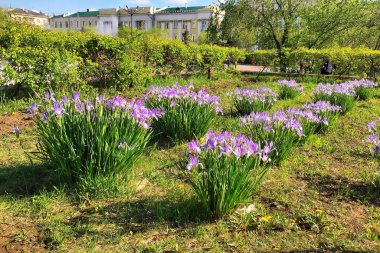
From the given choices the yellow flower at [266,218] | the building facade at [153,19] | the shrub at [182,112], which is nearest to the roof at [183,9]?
the building facade at [153,19]

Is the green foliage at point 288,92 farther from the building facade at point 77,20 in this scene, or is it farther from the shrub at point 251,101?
the building facade at point 77,20

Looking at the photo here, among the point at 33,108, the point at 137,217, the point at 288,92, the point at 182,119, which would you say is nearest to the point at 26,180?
the point at 33,108

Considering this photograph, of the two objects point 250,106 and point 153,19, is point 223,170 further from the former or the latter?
point 153,19

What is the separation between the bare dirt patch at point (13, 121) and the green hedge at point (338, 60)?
10724mm

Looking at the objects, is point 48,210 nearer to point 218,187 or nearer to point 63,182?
point 63,182

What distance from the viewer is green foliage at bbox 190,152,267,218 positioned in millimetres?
2416

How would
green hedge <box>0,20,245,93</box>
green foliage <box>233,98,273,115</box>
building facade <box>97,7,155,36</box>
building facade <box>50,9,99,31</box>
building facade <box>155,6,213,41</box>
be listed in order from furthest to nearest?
building facade <box>50,9,99,31</box>, building facade <box>97,7,155,36</box>, building facade <box>155,6,213,41</box>, green hedge <box>0,20,245,93</box>, green foliage <box>233,98,273,115</box>

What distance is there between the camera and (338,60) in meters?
12.5

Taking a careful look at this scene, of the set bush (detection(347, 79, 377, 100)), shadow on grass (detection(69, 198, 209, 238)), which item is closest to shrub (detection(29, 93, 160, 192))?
shadow on grass (detection(69, 198, 209, 238))

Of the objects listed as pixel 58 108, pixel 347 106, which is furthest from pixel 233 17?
pixel 58 108

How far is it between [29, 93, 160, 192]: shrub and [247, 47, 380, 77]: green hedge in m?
11.2

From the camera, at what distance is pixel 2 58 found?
6.33 meters

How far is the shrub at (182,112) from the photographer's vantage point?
417 cm

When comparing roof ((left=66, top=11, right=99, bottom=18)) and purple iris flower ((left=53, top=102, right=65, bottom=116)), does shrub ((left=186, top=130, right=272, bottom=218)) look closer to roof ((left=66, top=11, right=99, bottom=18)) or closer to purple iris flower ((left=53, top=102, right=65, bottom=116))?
purple iris flower ((left=53, top=102, right=65, bottom=116))
